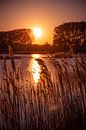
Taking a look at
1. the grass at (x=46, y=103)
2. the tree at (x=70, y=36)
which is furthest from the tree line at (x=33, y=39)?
the grass at (x=46, y=103)

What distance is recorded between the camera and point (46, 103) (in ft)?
7.36

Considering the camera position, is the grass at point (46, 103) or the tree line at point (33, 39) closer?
the grass at point (46, 103)

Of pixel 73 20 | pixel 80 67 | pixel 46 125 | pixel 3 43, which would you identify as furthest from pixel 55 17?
pixel 46 125

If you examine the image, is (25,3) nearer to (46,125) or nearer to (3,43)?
(3,43)

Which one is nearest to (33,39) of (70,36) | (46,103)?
(70,36)

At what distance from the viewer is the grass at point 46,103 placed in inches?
85.7

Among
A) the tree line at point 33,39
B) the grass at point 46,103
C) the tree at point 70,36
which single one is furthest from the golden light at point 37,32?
the grass at point 46,103

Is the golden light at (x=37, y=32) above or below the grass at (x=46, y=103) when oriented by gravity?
above

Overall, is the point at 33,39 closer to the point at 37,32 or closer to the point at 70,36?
the point at 37,32

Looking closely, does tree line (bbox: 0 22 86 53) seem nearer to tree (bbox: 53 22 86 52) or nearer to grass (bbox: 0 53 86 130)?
tree (bbox: 53 22 86 52)

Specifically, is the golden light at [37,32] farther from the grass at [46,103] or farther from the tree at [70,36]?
the grass at [46,103]

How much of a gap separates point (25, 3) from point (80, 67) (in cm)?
130

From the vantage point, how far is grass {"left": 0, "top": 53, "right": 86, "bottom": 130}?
2.18 m

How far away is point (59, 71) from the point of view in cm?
226
